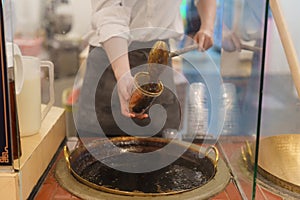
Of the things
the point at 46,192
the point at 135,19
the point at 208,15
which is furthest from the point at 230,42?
the point at 46,192

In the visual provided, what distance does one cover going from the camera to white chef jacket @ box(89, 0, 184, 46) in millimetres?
943

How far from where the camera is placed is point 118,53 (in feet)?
3.10

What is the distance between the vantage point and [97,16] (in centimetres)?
98

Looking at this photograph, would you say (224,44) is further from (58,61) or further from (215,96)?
(58,61)

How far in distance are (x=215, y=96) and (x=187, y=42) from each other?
180 millimetres

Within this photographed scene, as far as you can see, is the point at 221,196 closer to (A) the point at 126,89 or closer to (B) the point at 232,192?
(B) the point at 232,192

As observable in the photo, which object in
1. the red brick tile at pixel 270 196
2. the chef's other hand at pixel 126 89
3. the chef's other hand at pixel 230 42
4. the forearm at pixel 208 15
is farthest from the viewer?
the forearm at pixel 208 15

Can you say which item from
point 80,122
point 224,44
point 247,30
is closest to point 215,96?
point 224,44

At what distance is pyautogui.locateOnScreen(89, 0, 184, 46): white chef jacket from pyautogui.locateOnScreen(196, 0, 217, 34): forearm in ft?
0.22

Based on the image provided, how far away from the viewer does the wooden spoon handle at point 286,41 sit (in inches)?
31.0

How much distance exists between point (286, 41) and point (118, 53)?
0.36m

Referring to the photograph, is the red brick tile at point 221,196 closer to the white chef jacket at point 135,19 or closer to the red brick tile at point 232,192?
the red brick tile at point 232,192

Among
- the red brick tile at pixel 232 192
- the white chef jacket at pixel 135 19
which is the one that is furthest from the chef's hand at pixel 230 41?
the red brick tile at pixel 232 192

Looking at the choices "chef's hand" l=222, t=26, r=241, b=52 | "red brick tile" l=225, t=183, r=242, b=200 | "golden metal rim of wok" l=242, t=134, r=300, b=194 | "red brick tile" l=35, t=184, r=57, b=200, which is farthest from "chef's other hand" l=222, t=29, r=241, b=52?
"red brick tile" l=35, t=184, r=57, b=200
